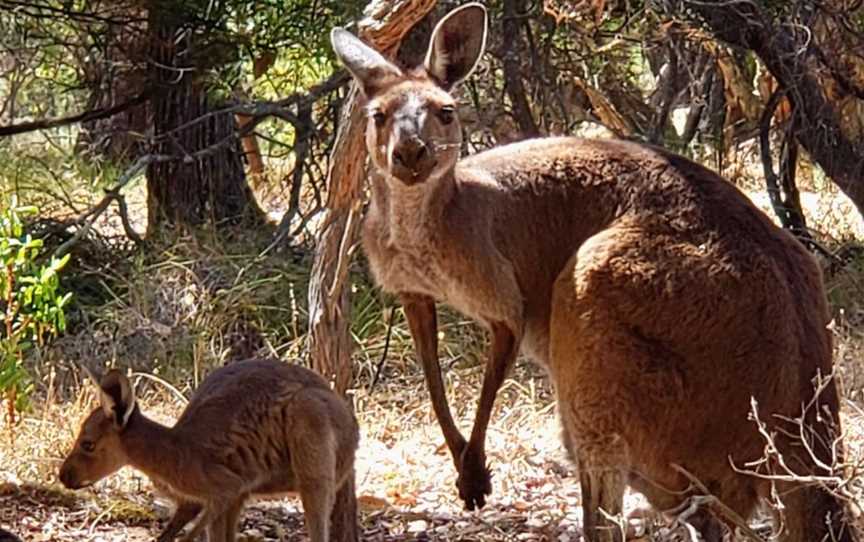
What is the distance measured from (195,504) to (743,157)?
20.8 ft

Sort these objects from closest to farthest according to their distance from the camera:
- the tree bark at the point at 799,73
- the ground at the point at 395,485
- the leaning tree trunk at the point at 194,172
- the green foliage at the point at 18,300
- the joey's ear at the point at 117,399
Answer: the joey's ear at the point at 117,399 → the ground at the point at 395,485 → the green foliage at the point at 18,300 → the tree bark at the point at 799,73 → the leaning tree trunk at the point at 194,172

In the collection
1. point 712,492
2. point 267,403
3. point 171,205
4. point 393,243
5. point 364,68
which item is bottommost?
point 712,492

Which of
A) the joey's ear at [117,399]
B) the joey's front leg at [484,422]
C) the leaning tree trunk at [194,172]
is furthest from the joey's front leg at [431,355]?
the leaning tree trunk at [194,172]

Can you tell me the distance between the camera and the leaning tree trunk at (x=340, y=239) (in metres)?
5.79

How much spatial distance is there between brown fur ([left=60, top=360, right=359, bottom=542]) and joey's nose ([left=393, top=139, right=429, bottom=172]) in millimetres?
771

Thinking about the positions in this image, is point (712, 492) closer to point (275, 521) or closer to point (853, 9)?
point (275, 521)

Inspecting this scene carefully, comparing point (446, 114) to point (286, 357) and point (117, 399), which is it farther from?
point (286, 357)

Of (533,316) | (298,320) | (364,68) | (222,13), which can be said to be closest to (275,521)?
(533,316)

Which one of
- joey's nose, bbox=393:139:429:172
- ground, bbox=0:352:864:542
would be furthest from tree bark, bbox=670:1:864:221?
joey's nose, bbox=393:139:429:172

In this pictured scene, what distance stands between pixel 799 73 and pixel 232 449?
467cm

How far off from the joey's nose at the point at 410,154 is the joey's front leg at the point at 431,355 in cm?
58

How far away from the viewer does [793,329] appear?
16.6ft

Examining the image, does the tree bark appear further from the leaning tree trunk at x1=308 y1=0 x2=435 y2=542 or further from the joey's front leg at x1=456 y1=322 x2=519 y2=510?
the joey's front leg at x1=456 y1=322 x2=519 y2=510

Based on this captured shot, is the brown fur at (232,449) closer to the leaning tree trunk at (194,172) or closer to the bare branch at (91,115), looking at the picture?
the bare branch at (91,115)
